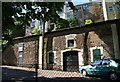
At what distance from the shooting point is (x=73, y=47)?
→ 23.0m

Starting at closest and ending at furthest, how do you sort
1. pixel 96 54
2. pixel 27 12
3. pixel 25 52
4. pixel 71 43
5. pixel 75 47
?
pixel 27 12 < pixel 96 54 < pixel 75 47 < pixel 71 43 < pixel 25 52

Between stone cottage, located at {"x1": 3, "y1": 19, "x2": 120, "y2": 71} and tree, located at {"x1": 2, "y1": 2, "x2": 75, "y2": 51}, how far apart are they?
9.28 meters

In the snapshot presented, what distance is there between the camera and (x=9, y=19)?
10.4 meters

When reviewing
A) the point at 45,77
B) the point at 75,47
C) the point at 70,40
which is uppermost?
the point at 70,40

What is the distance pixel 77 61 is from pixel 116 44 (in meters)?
4.34

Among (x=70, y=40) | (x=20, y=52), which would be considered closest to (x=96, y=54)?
(x=70, y=40)

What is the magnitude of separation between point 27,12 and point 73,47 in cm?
1260

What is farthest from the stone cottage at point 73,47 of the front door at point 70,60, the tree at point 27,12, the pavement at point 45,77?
the tree at point 27,12

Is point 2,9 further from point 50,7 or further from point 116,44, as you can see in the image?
point 116,44

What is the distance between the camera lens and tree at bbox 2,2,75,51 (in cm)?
1020

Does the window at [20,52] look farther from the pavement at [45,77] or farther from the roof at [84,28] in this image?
the pavement at [45,77]

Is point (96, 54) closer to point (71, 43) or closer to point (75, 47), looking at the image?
point (75, 47)

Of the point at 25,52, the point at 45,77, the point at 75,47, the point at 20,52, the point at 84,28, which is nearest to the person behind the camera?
the point at 45,77

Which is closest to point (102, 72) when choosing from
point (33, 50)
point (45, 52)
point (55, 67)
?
point (55, 67)
